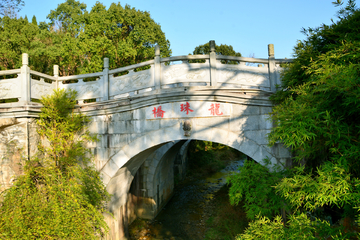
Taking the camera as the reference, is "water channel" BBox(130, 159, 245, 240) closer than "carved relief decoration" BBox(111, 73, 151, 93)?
No

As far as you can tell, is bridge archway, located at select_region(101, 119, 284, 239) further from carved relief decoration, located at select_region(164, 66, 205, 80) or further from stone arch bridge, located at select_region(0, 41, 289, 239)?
carved relief decoration, located at select_region(164, 66, 205, 80)

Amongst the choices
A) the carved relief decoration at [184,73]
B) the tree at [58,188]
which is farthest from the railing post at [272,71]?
the tree at [58,188]

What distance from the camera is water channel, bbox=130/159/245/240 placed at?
759cm

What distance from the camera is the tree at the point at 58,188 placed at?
4133 millimetres

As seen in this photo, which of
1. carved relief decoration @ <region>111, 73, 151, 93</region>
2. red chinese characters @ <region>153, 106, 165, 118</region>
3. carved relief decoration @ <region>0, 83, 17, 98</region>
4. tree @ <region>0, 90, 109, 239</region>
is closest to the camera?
Answer: tree @ <region>0, 90, 109, 239</region>

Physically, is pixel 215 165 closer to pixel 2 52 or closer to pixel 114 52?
pixel 114 52

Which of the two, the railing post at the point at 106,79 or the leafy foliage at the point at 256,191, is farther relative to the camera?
the railing post at the point at 106,79

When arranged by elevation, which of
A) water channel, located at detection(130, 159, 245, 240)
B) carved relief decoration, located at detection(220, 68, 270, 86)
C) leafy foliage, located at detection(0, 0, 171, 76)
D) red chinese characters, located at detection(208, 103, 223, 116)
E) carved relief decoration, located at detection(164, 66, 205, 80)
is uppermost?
leafy foliage, located at detection(0, 0, 171, 76)

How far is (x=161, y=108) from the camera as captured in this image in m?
4.87

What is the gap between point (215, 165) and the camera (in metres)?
15.8

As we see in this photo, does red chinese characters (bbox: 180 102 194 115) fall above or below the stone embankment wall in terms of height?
above

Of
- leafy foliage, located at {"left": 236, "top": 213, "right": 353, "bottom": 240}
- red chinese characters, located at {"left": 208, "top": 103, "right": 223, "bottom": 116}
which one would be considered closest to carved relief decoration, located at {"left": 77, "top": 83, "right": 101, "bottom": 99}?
red chinese characters, located at {"left": 208, "top": 103, "right": 223, "bottom": 116}

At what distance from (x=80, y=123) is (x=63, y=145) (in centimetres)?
60

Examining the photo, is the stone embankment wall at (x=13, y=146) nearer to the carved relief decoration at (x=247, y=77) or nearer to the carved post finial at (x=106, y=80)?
the carved post finial at (x=106, y=80)
